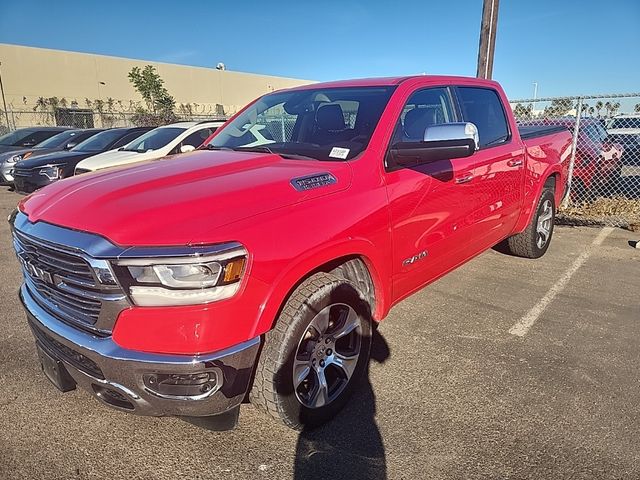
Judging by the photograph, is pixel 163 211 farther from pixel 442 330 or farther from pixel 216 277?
pixel 442 330

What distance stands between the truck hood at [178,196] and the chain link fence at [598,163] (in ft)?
22.1

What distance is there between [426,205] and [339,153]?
72 cm

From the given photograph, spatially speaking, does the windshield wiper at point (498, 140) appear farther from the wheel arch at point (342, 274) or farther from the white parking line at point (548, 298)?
the wheel arch at point (342, 274)

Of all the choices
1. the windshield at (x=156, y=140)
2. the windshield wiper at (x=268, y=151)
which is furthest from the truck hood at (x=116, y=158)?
the windshield wiper at (x=268, y=151)

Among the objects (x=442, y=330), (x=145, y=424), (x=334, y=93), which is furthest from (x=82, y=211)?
(x=442, y=330)

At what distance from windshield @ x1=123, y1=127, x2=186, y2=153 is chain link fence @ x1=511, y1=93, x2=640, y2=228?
654 cm

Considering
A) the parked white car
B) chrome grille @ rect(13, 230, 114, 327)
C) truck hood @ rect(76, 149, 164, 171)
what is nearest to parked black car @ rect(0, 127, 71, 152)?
truck hood @ rect(76, 149, 164, 171)

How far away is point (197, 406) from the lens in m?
2.01

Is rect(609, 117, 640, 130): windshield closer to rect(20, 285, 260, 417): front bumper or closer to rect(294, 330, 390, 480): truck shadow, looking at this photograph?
rect(294, 330, 390, 480): truck shadow

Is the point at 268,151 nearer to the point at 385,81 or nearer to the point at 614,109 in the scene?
the point at 385,81

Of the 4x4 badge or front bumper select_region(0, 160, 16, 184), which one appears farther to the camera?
front bumper select_region(0, 160, 16, 184)

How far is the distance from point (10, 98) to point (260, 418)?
49.9 m

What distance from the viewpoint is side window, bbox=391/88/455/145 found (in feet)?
10.3

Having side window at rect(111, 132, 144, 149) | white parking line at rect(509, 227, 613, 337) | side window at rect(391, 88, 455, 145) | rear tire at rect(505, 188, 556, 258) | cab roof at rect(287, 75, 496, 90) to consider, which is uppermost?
cab roof at rect(287, 75, 496, 90)
